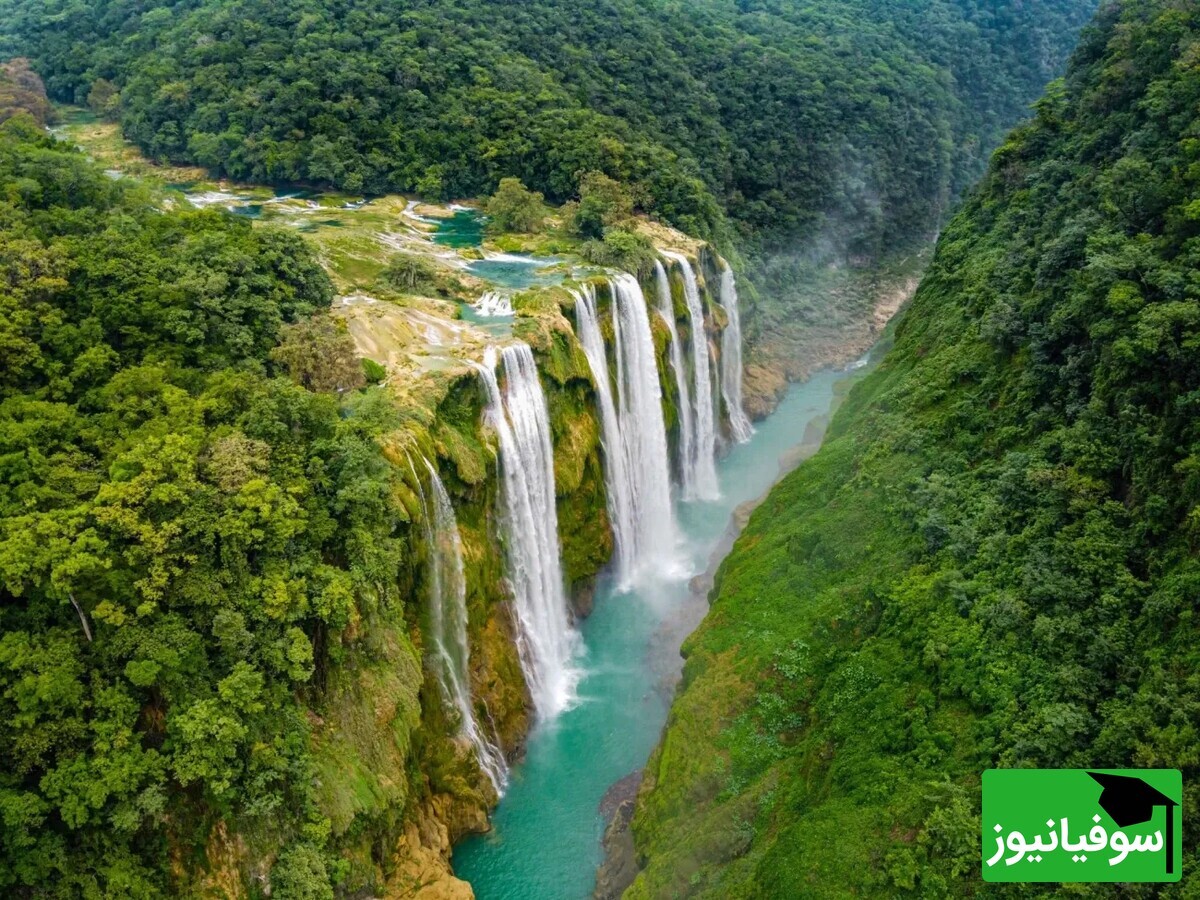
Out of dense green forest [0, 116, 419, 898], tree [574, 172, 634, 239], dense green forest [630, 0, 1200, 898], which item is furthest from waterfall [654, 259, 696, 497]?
dense green forest [0, 116, 419, 898]

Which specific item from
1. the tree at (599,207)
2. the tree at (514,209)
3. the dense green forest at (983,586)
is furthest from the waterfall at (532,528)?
Result: the tree at (514,209)

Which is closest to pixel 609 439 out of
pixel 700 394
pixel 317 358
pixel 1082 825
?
pixel 700 394

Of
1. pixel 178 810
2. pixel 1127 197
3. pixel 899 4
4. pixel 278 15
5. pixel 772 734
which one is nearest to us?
pixel 178 810

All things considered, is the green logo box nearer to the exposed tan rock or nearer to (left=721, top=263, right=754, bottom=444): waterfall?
the exposed tan rock

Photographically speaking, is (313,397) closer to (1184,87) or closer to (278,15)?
(1184,87)

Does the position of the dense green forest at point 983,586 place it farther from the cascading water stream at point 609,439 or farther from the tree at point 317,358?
the tree at point 317,358

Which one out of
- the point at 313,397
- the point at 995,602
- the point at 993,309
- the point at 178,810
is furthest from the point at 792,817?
the point at 993,309
